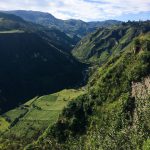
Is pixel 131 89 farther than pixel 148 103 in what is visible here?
Yes

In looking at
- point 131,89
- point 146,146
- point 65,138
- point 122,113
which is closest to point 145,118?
point 146,146

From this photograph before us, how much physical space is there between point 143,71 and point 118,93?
50.9 feet

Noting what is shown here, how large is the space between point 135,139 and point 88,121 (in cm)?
9904

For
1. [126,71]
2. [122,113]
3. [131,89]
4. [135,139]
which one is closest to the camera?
[135,139]

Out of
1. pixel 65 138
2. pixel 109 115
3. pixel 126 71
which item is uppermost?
pixel 126 71

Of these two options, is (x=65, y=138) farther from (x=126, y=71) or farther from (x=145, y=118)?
(x=145, y=118)

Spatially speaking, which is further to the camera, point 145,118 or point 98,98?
point 98,98

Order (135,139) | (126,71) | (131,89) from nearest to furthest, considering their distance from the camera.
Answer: (135,139) → (131,89) → (126,71)

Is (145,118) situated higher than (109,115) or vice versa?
(145,118)

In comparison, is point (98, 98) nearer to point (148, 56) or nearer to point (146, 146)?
point (148, 56)

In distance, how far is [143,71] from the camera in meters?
188

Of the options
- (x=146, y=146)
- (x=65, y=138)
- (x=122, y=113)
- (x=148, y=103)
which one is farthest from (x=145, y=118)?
(x=65, y=138)

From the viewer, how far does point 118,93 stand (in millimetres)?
191875

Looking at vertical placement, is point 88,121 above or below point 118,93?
below
